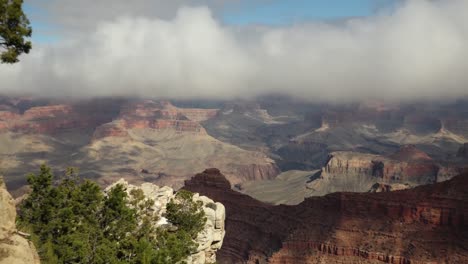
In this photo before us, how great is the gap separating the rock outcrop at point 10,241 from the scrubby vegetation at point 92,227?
442 inches

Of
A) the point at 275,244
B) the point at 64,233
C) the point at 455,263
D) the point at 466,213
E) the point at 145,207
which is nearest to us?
the point at 64,233

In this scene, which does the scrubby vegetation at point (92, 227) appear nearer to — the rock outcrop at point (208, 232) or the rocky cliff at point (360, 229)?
the rock outcrop at point (208, 232)

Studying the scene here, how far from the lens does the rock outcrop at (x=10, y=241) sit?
3138 centimetres

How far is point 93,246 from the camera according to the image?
4809cm

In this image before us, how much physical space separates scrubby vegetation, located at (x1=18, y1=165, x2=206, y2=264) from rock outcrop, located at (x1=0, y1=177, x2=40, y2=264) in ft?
36.8

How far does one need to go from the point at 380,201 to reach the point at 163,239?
86299 millimetres

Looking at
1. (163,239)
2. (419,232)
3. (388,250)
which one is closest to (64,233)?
(163,239)

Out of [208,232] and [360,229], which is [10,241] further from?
[360,229]

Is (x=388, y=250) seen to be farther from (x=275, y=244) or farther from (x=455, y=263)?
(x=275, y=244)

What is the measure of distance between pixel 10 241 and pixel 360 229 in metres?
102

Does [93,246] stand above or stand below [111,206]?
below

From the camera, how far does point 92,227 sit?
50.1m

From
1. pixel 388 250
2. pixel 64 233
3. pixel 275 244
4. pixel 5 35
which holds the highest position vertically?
pixel 5 35

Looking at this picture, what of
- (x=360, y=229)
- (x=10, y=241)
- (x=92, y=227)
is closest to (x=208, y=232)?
(x=92, y=227)
